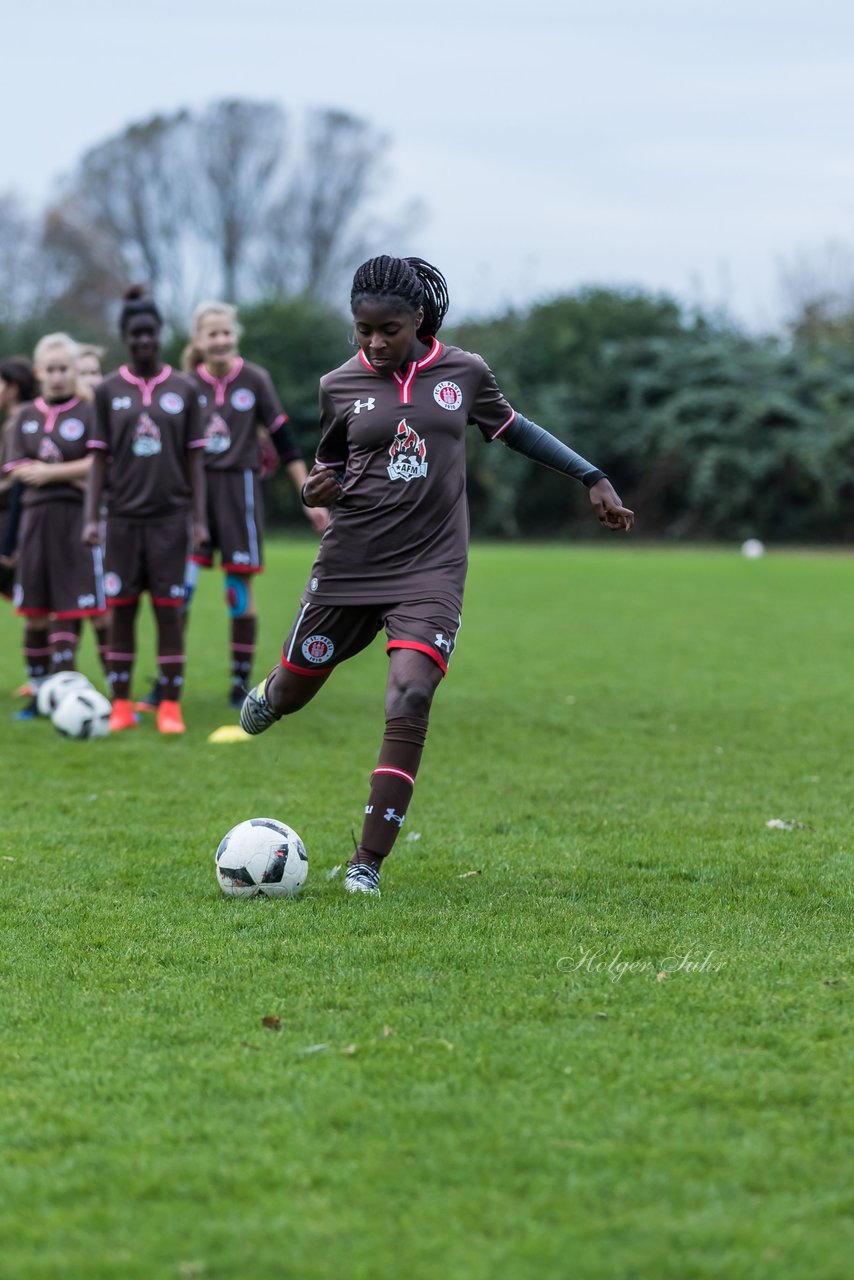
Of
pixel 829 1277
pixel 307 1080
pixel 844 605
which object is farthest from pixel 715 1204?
pixel 844 605

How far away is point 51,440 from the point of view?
981 cm

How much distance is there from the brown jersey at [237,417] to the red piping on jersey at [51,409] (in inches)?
34.7

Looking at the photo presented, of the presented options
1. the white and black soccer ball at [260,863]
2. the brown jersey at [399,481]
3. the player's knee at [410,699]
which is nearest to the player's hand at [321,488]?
the brown jersey at [399,481]

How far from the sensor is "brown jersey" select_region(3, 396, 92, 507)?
976 cm

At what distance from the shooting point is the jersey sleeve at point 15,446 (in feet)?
32.5

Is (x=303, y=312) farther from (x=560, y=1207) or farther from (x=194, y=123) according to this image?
(x=560, y=1207)

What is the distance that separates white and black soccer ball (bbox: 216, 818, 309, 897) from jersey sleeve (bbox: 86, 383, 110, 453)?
4209mm

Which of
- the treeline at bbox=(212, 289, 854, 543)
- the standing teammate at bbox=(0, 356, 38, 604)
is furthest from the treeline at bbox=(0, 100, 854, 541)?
the standing teammate at bbox=(0, 356, 38, 604)

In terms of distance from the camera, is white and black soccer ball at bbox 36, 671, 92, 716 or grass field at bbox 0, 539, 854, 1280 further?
white and black soccer ball at bbox 36, 671, 92, 716

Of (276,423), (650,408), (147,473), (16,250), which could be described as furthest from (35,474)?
(16,250)

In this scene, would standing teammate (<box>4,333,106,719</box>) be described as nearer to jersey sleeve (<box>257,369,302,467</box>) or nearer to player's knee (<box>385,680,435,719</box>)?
jersey sleeve (<box>257,369,302,467</box>)

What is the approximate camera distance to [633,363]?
38.1 m

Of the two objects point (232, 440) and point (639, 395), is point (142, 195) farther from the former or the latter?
point (232, 440)

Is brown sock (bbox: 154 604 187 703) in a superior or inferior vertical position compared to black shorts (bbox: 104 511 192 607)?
inferior
